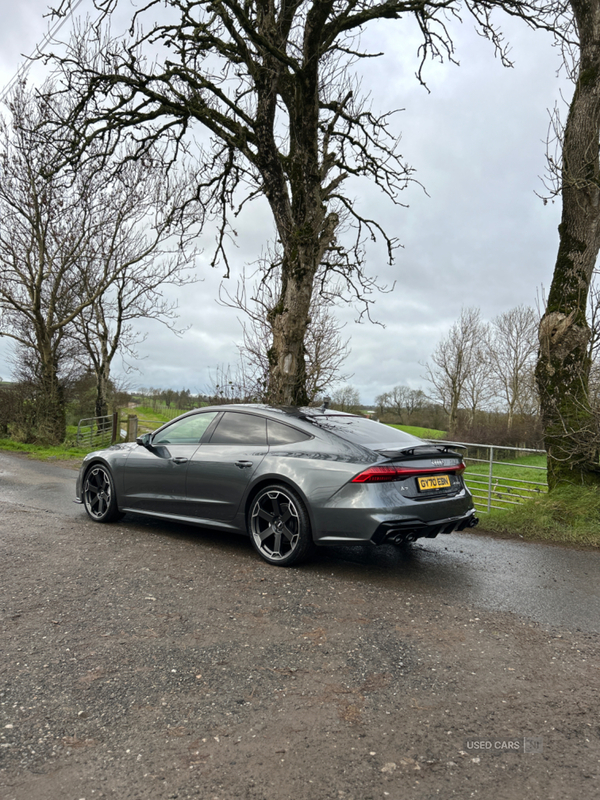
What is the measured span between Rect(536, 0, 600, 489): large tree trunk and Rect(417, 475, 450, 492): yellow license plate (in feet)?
10.2

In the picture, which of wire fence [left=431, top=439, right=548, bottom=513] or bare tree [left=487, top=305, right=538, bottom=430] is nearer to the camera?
wire fence [left=431, top=439, right=548, bottom=513]

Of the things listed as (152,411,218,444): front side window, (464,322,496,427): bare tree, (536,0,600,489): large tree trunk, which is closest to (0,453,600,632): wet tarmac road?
(152,411,218,444): front side window

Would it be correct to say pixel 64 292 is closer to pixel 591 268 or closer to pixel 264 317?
pixel 264 317

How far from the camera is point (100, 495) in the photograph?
690 cm

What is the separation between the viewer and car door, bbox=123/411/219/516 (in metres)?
6.13

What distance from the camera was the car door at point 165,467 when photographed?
613 cm

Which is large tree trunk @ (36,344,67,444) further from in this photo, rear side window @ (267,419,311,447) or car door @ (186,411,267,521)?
rear side window @ (267,419,311,447)

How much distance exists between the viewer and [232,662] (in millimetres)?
3211

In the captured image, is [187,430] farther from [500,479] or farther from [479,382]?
[479,382]

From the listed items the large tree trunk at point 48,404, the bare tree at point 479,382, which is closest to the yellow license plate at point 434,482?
the large tree trunk at point 48,404

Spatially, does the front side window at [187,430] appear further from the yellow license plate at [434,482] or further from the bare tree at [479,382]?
the bare tree at [479,382]

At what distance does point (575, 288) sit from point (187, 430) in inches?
215

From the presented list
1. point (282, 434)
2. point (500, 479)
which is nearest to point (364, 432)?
point (282, 434)

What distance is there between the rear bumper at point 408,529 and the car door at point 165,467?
7.47 feet
